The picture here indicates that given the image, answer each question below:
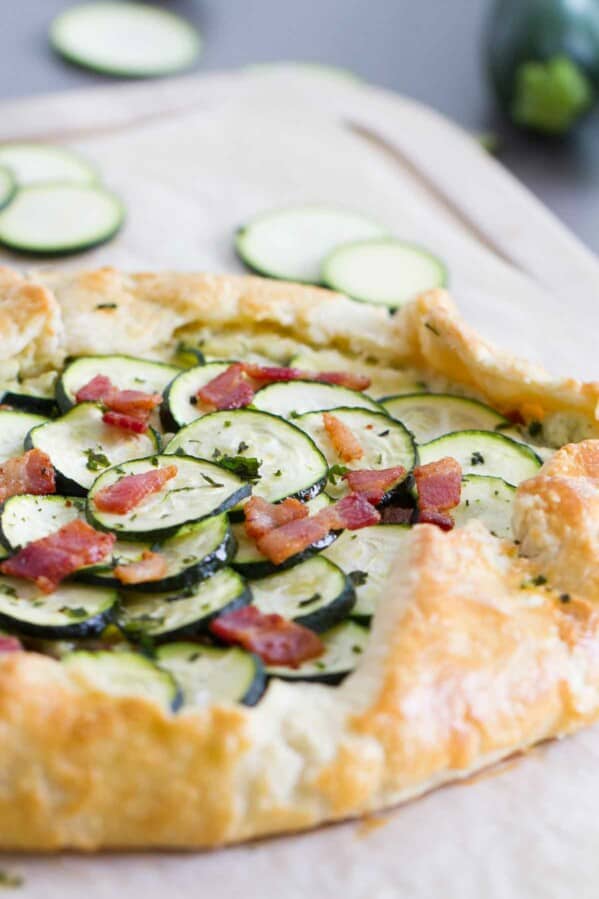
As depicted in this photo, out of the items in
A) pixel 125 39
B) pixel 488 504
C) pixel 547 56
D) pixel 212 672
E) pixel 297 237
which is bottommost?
pixel 125 39

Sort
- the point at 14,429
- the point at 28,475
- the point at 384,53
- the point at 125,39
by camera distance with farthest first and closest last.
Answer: the point at 384,53
the point at 125,39
the point at 14,429
the point at 28,475

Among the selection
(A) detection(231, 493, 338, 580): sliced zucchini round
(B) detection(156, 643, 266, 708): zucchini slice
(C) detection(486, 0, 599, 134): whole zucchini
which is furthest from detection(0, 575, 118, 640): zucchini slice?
(C) detection(486, 0, 599, 134): whole zucchini

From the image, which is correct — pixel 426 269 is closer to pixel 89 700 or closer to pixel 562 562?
pixel 562 562

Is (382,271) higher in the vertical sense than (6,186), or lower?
higher

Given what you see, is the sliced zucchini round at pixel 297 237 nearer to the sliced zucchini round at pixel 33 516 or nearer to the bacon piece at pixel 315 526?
the bacon piece at pixel 315 526

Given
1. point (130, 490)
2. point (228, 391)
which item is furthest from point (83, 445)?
point (228, 391)

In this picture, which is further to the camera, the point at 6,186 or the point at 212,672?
the point at 6,186

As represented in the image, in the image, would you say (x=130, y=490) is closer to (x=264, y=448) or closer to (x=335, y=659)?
(x=264, y=448)
